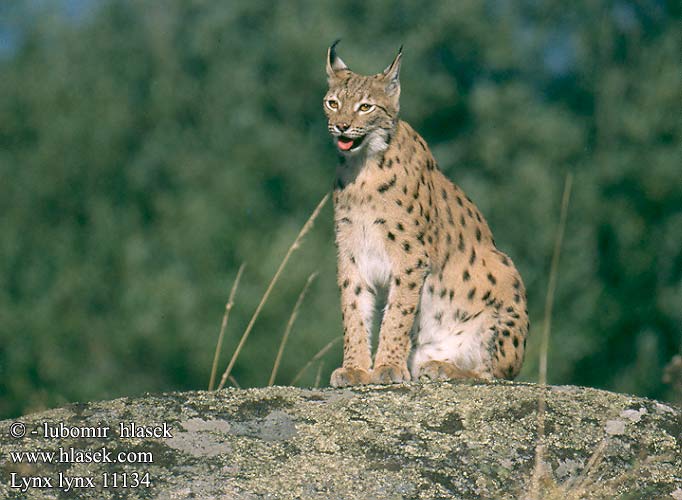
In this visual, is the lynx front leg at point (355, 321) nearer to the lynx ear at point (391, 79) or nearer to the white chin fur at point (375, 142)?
the white chin fur at point (375, 142)

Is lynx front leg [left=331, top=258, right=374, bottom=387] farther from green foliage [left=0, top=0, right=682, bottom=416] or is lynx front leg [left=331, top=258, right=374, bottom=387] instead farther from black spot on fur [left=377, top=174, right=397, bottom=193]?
green foliage [left=0, top=0, right=682, bottom=416]

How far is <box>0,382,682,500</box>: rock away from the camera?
429 centimetres

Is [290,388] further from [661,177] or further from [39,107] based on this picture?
[39,107]

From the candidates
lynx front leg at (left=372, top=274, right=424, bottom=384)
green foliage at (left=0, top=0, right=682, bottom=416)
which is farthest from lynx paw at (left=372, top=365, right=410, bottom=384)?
green foliage at (left=0, top=0, right=682, bottom=416)

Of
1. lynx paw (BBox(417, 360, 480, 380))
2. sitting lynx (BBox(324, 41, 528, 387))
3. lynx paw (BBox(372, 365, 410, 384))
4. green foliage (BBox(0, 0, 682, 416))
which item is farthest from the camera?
green foliage (BBox(0, 0, 682, 416))

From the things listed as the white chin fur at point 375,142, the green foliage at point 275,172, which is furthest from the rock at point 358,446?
the green foliage at point 275,172

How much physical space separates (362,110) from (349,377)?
1.86 m

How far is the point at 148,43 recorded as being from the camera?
121ft

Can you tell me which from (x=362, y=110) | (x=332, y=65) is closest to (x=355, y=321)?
(x=362, y=110)

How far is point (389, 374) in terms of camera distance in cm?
741

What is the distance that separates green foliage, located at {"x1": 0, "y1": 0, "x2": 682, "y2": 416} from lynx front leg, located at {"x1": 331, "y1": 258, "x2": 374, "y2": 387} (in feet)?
48.2

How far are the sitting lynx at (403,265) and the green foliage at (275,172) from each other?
48.0 ft

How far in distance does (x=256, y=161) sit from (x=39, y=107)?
25.0 feet

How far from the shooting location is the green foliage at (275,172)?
2625 cm
